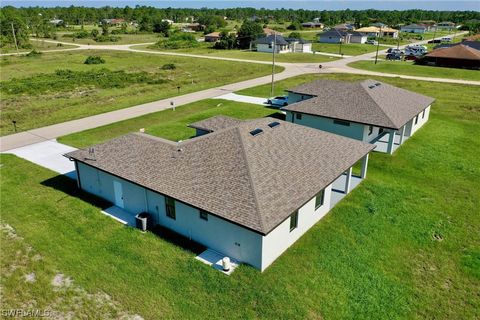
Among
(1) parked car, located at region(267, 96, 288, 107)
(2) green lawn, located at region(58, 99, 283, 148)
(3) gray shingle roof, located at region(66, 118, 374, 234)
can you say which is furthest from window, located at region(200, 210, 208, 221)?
(1) parked car, located at region(267, 96, 288, 107)

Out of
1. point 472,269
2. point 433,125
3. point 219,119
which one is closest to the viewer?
point 472,269

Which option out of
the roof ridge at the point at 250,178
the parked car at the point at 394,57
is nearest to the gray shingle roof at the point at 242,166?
the roof ridge at the point at 250,178

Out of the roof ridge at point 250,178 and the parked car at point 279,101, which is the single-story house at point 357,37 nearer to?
the parked car at point 279,101

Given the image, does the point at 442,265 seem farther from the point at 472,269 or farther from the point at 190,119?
the point at 190,119

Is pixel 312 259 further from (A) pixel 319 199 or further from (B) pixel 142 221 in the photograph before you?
(B) pixel 142 221

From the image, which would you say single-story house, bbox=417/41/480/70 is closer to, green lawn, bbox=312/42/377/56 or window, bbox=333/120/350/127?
green lawn, bbox=312/42/377/56

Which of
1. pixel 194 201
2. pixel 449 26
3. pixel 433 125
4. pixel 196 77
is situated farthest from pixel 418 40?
pixel 194 201
